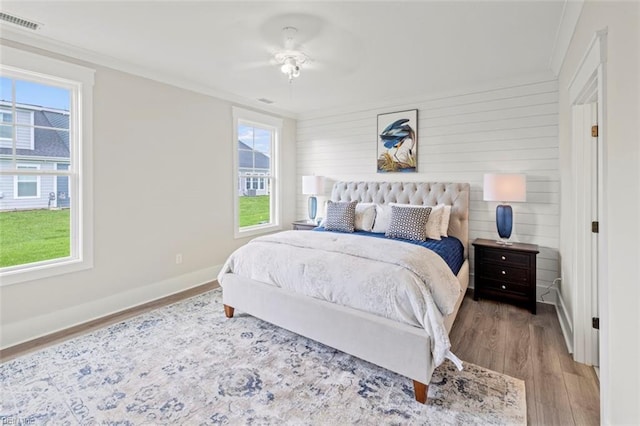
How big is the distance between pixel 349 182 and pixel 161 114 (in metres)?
2.75

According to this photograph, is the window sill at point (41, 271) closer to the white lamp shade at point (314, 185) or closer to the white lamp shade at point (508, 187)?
the white lamp shade at point (314, 185)

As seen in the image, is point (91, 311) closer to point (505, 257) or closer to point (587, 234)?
point (505, 257)

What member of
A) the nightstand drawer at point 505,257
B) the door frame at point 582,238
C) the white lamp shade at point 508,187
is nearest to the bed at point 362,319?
the nightstand drawer at point 505,257

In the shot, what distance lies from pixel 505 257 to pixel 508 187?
76 centimetres

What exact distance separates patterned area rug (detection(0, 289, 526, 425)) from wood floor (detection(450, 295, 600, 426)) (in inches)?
4.8

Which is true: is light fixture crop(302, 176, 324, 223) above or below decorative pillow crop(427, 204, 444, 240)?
above

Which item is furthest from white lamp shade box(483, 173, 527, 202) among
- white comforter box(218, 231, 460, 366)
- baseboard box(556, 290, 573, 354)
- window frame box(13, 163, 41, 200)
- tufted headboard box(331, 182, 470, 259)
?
window frame box(13, 163, 41, 200)

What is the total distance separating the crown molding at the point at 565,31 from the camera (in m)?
2.10

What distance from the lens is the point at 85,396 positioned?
1933mm

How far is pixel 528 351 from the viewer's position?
2.47 meters

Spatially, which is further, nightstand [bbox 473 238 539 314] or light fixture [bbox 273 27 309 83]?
nightstand [bbox 473 238 539 314]

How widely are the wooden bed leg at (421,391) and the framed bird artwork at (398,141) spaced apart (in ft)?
9.89

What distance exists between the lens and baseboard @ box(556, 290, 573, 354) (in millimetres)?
2512

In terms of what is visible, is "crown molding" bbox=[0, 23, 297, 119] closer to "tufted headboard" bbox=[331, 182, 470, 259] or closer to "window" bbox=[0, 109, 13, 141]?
"window" bbox=[0, 109, 13, 141]
